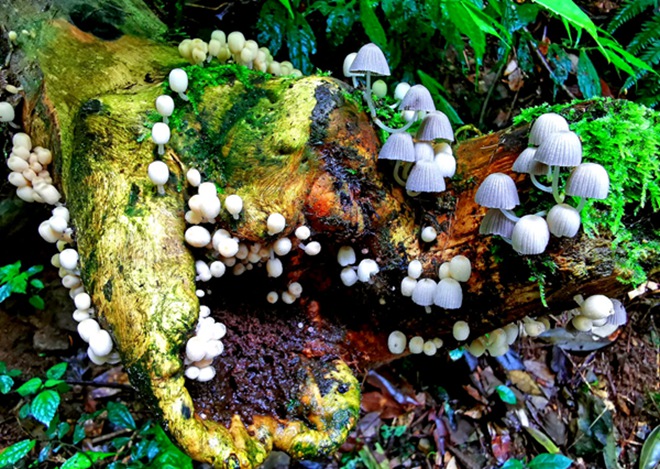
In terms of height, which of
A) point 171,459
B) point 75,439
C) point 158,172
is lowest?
point 75,439

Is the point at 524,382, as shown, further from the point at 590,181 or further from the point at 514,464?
the point at 590,181

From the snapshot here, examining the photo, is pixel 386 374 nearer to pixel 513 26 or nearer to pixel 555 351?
pixel 555 351

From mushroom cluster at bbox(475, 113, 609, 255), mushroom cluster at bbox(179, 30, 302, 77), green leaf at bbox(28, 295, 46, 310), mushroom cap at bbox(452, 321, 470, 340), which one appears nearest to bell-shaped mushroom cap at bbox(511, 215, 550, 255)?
mushroom cluster at bbox(475, 113, 609, 255)

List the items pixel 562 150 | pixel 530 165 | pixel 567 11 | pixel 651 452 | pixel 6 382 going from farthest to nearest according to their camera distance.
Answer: pixel 651 452
pixel 6 382
pixel 530 165
pixel 562 150
pixel 567 11

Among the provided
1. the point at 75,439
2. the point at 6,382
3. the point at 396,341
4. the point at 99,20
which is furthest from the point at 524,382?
the point at 99,20

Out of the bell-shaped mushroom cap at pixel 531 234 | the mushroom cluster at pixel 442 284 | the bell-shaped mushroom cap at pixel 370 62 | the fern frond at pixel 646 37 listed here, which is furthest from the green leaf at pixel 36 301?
the fern frond at pixel 646 37

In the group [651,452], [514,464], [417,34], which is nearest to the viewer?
[514,464]

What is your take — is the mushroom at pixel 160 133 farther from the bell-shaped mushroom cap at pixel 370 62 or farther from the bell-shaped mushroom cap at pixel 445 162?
the bell-shaped mushroom cap at pixel 445 162
